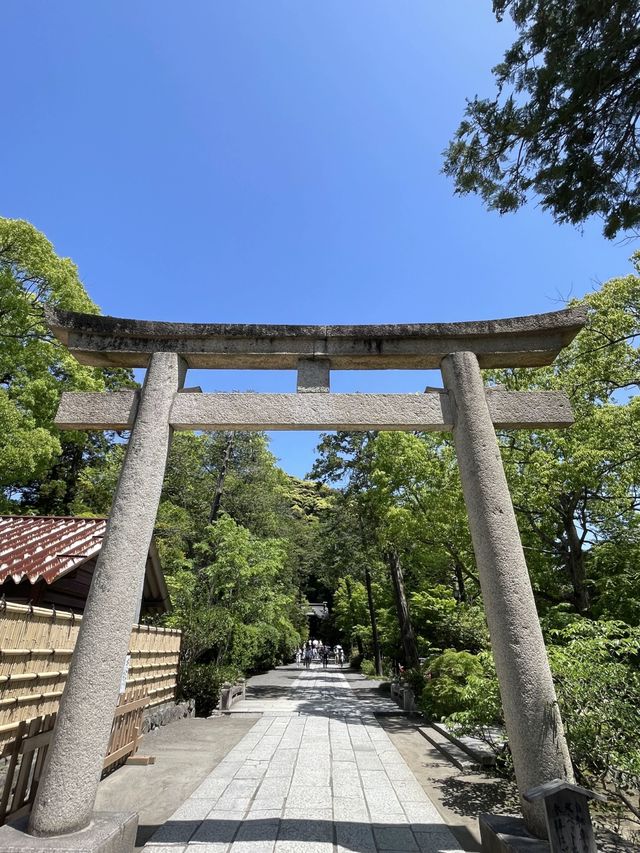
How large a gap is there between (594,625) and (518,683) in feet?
9.77

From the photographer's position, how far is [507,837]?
3.40m

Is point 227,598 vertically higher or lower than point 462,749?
higher

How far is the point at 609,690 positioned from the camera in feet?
15.4

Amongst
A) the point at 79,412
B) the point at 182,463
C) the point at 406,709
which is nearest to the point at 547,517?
the point at 406,709

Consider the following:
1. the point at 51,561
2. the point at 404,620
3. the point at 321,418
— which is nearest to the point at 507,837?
the point at 321,418

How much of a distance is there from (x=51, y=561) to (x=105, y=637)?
4366 mm

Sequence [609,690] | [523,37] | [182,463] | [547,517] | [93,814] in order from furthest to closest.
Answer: [182,463], [547,517], [523,37], [609,690], [93,814]

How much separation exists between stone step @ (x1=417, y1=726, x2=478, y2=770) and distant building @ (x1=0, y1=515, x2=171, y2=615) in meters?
6.52

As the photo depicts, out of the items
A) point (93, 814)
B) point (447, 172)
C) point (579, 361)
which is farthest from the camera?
point (579, 361)

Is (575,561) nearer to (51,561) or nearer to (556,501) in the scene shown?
(556,501)

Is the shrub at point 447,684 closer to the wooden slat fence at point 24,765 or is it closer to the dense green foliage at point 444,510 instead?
the dense green foliage at point 444,510

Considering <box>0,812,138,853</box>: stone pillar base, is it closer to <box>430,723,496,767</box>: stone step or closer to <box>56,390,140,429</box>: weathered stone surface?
<box>56,390,140,429</box>: weathered stone surface

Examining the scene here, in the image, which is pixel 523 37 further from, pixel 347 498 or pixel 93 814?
pixel 347 498

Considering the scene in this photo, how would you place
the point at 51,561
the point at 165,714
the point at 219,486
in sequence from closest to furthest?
the point at 51,561, the point at 165,714, the point at 219,486
